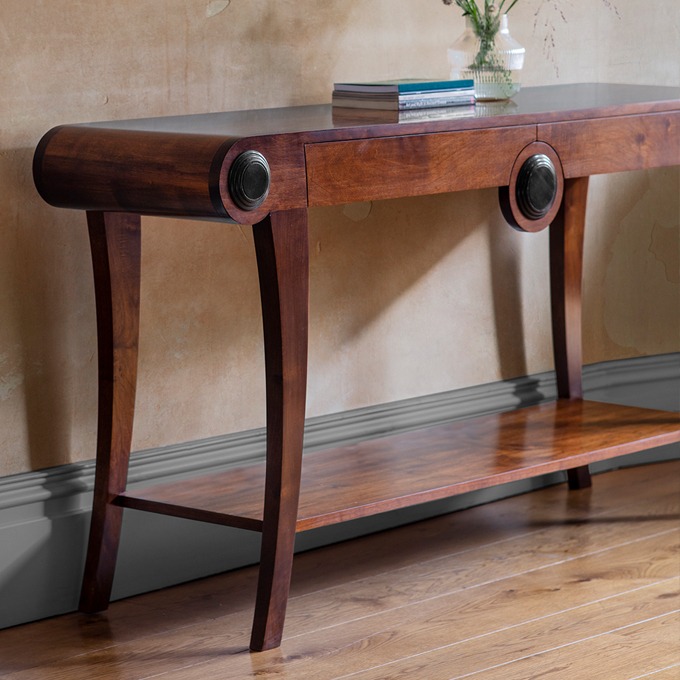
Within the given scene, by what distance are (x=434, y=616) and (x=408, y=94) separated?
0.98 m

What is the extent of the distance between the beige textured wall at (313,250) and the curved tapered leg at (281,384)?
493mm

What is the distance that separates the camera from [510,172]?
2258mm

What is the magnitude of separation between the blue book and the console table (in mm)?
56

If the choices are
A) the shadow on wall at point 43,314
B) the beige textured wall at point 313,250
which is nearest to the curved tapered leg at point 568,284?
the beige textured wall at point 313,250

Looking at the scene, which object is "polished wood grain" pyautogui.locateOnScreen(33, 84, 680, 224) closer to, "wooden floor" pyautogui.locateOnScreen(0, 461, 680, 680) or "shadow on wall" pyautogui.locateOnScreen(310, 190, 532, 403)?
"shadow on wall" pyautogui.locateOnScreen(310, 190, 532, 403)

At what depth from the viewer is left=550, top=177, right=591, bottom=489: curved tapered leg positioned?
2.97m

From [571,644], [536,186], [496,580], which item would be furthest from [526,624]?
[536,186]

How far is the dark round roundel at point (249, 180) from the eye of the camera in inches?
73.9

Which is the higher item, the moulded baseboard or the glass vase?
the glass vase

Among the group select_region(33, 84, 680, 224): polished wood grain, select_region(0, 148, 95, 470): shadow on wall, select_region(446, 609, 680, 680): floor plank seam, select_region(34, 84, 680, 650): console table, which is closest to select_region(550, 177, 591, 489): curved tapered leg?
select_region(34, 84, 680, 650): console table

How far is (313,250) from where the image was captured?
272 cm

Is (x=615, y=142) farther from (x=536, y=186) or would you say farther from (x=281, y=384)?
(x=281, y=384)

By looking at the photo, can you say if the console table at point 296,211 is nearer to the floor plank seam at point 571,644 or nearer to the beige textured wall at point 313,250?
the beige textured wall at point 313,250

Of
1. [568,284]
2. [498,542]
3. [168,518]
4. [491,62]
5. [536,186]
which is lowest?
[498,542]
